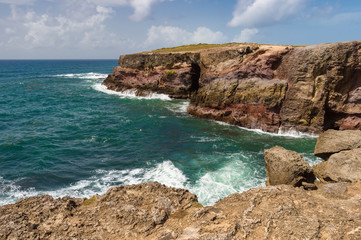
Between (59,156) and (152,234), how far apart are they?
1605 cm

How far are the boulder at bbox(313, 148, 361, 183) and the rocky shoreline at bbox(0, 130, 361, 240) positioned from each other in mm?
1296

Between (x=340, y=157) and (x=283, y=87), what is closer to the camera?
(x=340, y=157)

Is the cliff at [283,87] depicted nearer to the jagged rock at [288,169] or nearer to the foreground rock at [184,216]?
the jagged rock at [288,169]

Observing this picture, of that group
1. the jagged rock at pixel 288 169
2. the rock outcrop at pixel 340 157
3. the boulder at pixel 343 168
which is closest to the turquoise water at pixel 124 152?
the jagged rock at pixel 288 169

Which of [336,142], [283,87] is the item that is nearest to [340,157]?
[336,142]

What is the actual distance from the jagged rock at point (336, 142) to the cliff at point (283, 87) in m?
10.8

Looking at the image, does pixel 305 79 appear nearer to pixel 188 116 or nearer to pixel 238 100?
pixel 238 100

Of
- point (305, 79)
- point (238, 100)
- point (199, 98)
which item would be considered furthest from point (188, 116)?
point (305, 79)

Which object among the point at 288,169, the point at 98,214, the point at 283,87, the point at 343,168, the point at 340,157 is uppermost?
the point at 283,87

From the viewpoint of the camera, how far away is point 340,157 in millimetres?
12773

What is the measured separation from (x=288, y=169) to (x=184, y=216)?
23.9ft

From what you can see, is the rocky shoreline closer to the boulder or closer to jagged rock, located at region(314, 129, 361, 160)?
the boulder

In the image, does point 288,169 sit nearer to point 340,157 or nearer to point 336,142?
point 340,157

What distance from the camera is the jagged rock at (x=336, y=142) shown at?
14648mm
